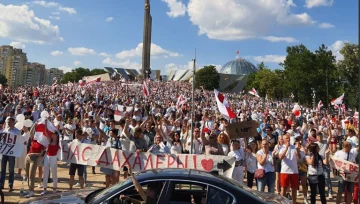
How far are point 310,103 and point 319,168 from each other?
5666cm

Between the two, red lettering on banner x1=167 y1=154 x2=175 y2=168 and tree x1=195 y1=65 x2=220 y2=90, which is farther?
tree x1=195 y1=65 x2=220 y2=90

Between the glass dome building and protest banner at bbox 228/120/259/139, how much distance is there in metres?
181

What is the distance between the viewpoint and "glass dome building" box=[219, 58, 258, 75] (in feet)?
620

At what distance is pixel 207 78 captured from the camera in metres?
111

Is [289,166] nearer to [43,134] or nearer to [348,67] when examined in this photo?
[43,134]

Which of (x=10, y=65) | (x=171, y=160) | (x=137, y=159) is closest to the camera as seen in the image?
(x=171, y=160)

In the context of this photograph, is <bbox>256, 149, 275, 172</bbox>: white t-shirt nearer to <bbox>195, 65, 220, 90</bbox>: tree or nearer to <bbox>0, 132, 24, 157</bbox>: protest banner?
<bbox>0, 132, 24, 157</bbox>: protest banner

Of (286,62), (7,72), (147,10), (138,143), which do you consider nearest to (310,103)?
(286,62)

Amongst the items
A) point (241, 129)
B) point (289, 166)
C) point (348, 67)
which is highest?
point (348, 67)

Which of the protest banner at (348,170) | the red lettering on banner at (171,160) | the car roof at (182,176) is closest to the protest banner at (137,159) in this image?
the red lettering on banner at (171,160)

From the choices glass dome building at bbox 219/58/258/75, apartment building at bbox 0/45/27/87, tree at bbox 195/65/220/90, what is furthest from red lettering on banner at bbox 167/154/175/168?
apartment building at bbox 0/45/27/87

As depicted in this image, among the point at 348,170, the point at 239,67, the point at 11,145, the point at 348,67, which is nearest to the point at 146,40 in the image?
the point at 348,67

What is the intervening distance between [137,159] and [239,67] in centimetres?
18673

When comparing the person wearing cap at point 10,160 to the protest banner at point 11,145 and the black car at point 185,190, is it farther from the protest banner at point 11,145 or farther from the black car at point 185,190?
the black car at point 185,190
